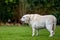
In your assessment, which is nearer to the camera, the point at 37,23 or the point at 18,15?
the point at 37,23

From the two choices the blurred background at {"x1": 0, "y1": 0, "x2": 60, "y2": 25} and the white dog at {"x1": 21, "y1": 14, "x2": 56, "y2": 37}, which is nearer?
the white dog at {"x1": 21, "y1": 14, "x2": 56, "y2": 37}

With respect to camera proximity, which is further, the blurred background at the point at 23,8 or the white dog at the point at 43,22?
the blurred background at the point at 23,8

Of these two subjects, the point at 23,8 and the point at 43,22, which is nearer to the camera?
the point at 43,22

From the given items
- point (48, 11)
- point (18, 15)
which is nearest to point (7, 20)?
point (18, 15)

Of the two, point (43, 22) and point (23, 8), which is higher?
point (43, 22)

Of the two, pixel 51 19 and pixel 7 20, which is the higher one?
pixel 51 19

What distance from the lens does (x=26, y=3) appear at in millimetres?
21812

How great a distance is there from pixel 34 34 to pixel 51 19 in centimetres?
127

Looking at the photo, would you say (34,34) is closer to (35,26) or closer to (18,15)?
(35,26)

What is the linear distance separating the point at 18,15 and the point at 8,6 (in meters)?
1.13

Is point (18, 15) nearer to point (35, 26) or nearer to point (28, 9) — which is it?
point (28, 9)

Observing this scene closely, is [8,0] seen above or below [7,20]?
above

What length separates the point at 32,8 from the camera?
22.0 m

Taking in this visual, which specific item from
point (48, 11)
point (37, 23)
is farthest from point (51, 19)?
point (48, 11)
